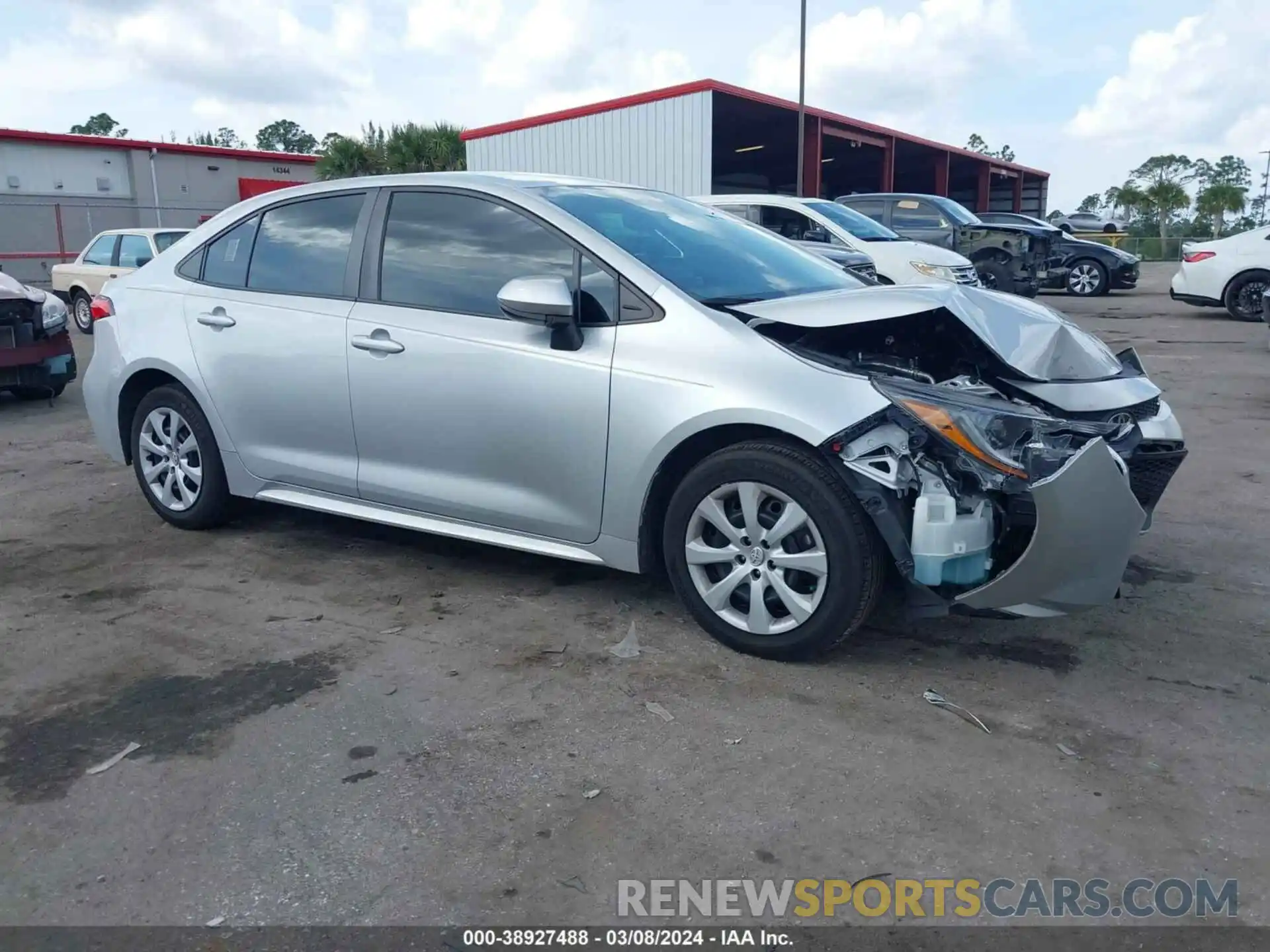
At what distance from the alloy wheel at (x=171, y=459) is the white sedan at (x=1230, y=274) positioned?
13.8 meters

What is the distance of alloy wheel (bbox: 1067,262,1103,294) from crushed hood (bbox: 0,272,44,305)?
17.1 m

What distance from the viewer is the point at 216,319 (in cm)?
512

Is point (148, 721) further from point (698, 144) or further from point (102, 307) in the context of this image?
point (698, 144)

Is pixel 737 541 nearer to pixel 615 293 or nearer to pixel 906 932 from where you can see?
pixel 615 293

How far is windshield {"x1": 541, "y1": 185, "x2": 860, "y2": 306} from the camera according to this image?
418 centimetres

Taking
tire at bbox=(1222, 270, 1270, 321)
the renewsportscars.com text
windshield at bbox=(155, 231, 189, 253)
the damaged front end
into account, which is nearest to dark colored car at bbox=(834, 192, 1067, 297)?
tire at bbox=(1222, 270, 1270, 321)

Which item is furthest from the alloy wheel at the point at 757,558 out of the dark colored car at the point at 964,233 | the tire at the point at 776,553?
the dark colored car at the point at 964,233

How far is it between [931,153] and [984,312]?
3628cm

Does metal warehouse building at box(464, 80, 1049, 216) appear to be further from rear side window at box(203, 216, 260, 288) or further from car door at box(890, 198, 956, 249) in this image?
rear side window at box(203, 216, 260, 288)

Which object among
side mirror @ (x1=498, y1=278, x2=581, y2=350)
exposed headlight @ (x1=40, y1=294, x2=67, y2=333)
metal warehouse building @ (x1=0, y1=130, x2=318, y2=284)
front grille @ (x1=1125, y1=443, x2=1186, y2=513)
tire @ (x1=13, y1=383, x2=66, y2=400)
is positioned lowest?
tire @ (x1=13, y1=383, x2=66, y2=400)

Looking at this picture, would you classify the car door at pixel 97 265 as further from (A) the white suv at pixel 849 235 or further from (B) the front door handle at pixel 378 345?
(B) the front door handle at pixel 378 345

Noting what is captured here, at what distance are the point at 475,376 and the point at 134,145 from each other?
32276mm

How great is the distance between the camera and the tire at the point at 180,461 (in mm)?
5270

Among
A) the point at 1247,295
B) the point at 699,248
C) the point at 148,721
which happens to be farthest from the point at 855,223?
the point at 148,721
